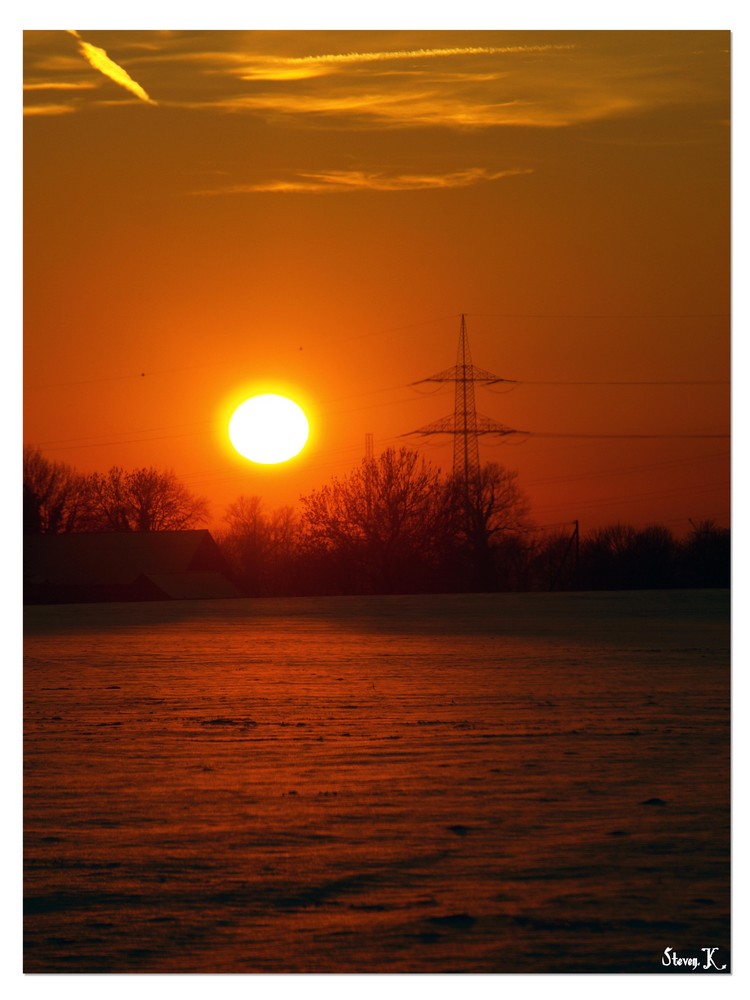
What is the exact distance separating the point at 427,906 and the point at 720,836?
1965mm

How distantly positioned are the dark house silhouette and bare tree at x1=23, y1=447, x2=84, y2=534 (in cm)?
130

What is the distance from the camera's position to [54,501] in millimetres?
62312

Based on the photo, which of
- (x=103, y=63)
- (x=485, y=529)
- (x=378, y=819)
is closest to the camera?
(x=378, y=819)

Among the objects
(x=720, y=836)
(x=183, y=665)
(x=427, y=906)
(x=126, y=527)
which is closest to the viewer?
(x=427, y=906)

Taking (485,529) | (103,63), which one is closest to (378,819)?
(103,63)

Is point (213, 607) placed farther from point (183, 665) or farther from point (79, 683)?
point (79, 683)

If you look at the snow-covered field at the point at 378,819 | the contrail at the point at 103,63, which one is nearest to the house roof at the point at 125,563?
the snow-covered field at the point at 378,819

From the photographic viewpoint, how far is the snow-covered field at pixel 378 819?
5238 mm

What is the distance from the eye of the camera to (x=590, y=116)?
8.45 metres

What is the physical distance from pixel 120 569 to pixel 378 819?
56544 mm

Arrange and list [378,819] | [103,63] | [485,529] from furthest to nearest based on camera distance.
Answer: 1. [485,529]
2. [103,63]
3. [378,819]

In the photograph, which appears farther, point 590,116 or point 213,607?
point 213,607

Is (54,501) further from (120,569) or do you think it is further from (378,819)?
(378,819)
